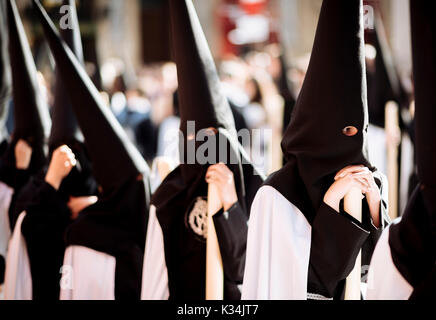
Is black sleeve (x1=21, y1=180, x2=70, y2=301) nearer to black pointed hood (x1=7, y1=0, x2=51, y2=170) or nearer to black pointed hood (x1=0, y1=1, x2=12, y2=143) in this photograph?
black pointed hood (x1=7, y1=0, x2=51, y2=170)

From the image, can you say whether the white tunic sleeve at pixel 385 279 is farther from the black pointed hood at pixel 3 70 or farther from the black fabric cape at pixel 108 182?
the black pointed hood at pixel 3 70

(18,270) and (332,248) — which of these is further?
(18,270)

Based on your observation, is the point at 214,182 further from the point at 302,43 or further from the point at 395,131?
the point at 302,43

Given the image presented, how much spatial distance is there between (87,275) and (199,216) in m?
0.70

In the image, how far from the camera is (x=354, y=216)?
2.56m

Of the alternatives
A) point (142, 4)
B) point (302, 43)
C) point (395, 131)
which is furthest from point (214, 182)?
point (142, 4)

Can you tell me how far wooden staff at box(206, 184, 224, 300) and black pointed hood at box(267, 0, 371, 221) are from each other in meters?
0.57

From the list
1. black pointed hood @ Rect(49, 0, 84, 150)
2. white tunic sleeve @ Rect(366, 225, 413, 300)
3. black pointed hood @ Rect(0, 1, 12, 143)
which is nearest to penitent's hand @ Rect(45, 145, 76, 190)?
black pointed hood @ Rect(49, 0, 84, 150)

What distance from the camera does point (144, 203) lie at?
3393mm

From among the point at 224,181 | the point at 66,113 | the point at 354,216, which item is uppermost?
the point at 66,113

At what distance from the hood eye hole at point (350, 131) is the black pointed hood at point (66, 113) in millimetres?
1852

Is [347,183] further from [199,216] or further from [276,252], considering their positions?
[199,216]

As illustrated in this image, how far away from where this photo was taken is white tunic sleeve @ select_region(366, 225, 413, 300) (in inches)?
85.7

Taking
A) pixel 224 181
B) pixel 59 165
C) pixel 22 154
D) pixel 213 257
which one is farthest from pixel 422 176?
pixel 22 154
